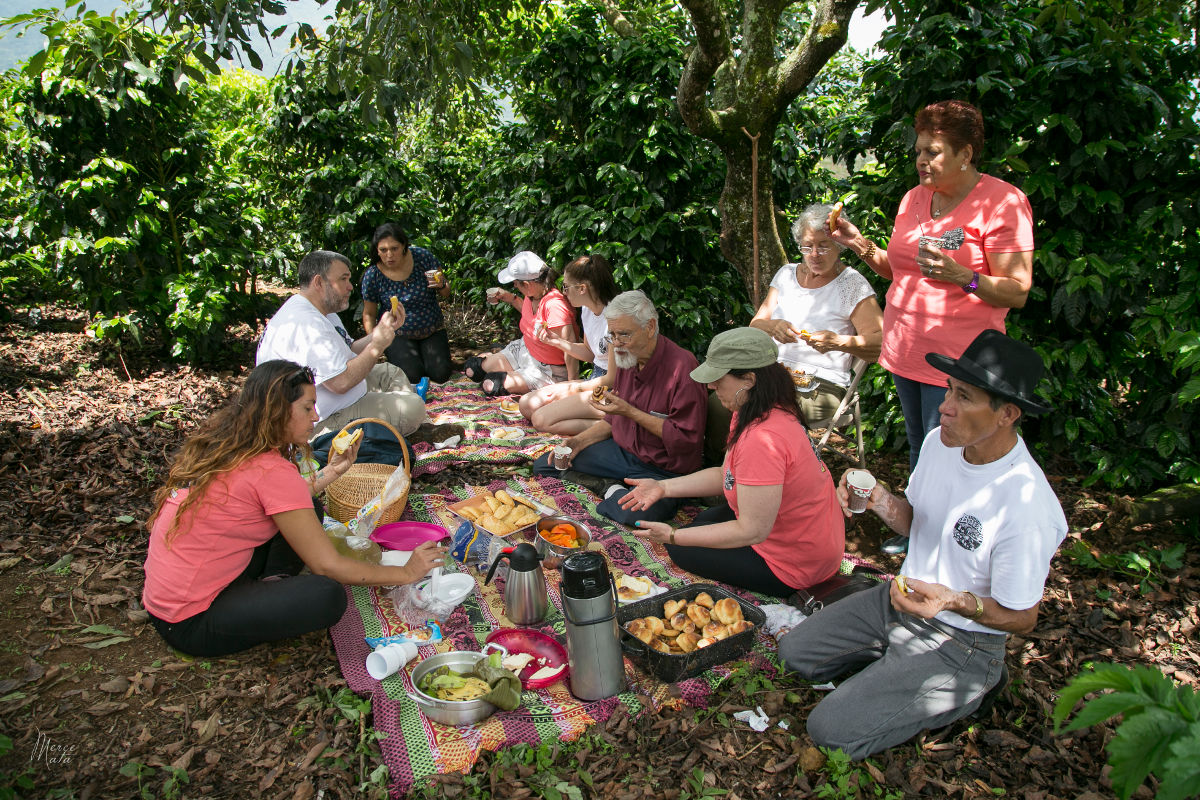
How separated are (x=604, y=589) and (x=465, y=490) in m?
2.38

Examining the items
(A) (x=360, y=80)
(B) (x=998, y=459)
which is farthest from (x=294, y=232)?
(B) (x=998, y=459)

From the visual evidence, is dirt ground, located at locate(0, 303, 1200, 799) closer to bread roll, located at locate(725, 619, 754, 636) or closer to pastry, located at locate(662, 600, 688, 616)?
bread roll, located at locate(725, 619, 754, 636)

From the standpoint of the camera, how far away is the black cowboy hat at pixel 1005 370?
98.3 inches

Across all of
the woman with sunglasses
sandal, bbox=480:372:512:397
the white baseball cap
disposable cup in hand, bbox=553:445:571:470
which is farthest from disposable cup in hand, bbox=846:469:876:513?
sandal, bbox=480:372:512:397

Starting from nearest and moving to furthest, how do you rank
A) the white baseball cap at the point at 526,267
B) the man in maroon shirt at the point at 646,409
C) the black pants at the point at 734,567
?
the black pants at the point at 734,567
the man in maroon shirt at the point at 646,409
the white baseball cap at the point at 526,267

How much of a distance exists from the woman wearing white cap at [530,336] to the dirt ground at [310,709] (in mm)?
3108

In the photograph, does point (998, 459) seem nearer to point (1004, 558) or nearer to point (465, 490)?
point (1004, 558)

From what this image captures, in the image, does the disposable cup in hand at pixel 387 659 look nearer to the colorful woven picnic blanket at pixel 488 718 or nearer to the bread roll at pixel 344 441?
the colorful woven picnic blanket at pixel 488 718

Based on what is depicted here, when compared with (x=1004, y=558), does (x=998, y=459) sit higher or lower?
higher

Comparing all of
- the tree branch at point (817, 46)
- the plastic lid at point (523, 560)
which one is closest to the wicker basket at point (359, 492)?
the plastic lid at point (523, 560)

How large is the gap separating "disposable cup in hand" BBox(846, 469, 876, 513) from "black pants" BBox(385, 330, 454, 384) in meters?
5.23

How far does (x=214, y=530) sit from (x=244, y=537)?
0.42 ft

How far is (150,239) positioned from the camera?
278 inches

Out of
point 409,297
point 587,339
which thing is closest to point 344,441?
point 587,339
